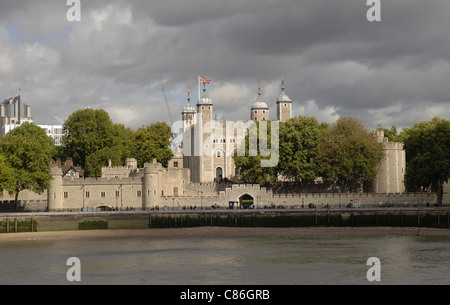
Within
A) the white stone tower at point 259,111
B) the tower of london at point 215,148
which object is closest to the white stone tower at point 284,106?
the white stone tower at point 259,111

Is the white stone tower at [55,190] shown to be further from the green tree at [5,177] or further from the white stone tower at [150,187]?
the white stone tower at [150,187]

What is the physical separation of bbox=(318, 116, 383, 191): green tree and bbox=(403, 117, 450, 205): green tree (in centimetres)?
411

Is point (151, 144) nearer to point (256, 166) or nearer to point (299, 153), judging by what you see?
point (256, 166)

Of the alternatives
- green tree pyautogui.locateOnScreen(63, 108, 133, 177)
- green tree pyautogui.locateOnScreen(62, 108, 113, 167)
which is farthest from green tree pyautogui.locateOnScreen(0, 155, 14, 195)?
green tree pyautogui.locateOnScreen(62, 108, 113, 167)

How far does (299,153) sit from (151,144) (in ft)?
70.6

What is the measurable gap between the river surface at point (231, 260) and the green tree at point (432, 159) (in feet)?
50.5

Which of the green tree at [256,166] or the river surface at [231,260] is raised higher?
the green tree at [256,166]

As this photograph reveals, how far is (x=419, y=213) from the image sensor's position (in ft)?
228

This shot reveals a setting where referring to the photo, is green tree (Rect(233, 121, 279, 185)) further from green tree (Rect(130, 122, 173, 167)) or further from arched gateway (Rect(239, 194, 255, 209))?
green tree (Rect(130, 122, 173, 167))

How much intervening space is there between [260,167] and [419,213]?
2235 cm

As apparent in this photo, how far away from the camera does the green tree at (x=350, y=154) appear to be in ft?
269

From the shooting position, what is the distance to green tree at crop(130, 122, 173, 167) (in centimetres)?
9638
